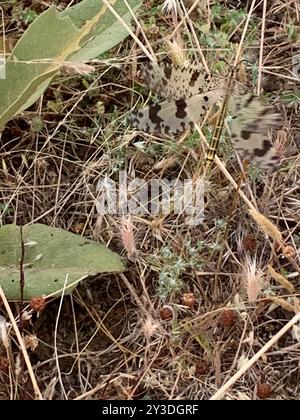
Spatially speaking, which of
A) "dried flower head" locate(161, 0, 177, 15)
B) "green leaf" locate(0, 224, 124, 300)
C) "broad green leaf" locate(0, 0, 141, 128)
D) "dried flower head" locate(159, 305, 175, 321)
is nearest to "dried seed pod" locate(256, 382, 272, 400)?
"dried flower head" locate(159, 305, 175, 321)

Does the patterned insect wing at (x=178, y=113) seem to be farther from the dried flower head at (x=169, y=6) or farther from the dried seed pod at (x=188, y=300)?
the dried seed pod at (x=188, y=300)

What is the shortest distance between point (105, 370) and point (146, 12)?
0.81 m

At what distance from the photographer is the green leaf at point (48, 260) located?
1.44 meters

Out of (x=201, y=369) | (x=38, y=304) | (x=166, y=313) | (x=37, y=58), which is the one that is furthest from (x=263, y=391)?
(x=37, y=58)

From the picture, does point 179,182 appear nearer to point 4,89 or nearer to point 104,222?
point 104,222

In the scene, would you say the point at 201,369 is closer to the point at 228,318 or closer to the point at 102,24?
the point at 228,318

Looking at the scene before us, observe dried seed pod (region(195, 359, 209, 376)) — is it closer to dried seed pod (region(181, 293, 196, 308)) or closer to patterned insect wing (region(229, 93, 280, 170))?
dried seed pod (region(181, 293, 196, 308))

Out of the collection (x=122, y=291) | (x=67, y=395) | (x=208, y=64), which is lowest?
(x=67, y=395)

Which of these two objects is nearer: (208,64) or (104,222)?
(104,222)

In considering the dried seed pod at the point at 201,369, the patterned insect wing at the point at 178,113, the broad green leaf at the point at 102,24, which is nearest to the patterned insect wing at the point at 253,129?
the patterned insect wing at the point at 178,113

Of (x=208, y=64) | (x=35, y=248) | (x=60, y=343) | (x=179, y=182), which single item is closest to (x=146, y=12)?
(x=208, y=64)

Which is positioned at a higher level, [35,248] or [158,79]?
Result: [158,79]

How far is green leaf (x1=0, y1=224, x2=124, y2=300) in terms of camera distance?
1.44 meters

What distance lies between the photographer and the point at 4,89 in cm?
150
